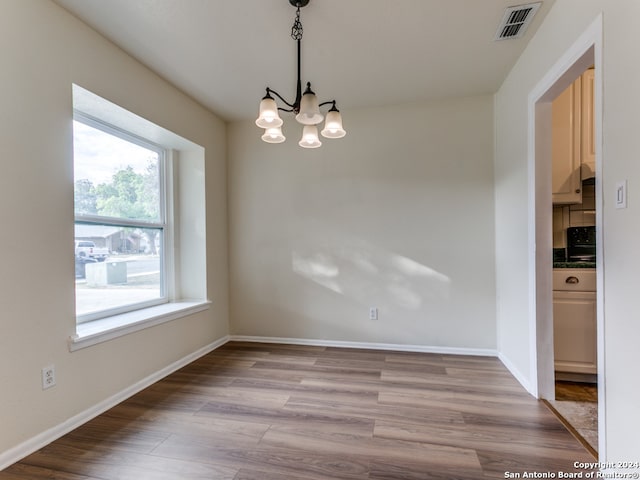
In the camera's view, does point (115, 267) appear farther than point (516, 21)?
Yes

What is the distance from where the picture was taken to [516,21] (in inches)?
80.0

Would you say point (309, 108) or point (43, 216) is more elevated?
point (309, 108)

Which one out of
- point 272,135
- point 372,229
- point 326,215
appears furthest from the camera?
point 326,215

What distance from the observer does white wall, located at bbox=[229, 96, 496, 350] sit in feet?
10.3

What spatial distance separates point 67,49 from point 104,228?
4.13ft

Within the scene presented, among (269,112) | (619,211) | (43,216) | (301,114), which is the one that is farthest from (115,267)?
(619,211)

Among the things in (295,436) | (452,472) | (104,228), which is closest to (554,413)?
(452,472)

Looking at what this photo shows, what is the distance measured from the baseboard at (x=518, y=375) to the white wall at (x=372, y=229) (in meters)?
0.24

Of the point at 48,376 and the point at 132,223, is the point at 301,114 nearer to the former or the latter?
the point at 132,223

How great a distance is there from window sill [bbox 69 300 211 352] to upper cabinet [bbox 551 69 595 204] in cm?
346

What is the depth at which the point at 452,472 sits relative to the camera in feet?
5.01

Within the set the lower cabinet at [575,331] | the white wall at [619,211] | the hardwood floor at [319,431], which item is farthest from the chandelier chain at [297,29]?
the lower cabinet at [575,331]

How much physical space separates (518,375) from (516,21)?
8.44 ft

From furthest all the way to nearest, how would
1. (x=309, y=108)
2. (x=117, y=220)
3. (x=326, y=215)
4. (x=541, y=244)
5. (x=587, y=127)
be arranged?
(x=326, y=215)
(x=117, y=220)
(x=587, y=127)
(x=541, y=244)
(x=309, y=108)
